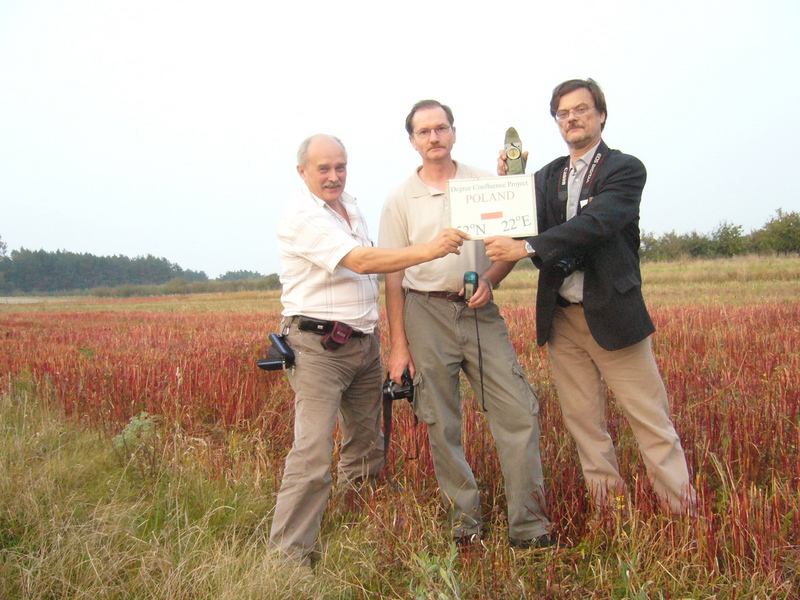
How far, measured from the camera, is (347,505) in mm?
3354

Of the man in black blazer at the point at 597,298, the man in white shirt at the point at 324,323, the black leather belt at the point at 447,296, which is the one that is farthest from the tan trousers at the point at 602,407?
the man in white shirt at the point at 324,323

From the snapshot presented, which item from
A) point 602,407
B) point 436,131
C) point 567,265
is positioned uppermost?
point 436,131

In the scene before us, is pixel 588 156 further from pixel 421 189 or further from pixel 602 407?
pixel 602 407

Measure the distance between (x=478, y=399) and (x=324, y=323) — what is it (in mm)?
924

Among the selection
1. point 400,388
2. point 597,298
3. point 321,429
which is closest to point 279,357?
point 321,429

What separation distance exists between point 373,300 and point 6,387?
4655 millimetres

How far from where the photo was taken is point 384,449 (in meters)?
3.53

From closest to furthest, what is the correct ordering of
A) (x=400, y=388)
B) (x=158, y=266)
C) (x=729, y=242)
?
(x=400, y=388), (x=729, y=242), (x=158, y=266)

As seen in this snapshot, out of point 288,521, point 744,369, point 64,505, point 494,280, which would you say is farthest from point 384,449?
point 744,369

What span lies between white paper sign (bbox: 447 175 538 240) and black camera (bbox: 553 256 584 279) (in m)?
0.22

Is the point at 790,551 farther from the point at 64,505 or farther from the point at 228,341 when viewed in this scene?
the point at 228,341

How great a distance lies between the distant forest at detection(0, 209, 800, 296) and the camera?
1740 inches

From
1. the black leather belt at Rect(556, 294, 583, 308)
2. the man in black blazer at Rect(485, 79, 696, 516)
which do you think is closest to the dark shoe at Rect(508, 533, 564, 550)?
the man in black blazer at Rect(485, 79, 696, 516)

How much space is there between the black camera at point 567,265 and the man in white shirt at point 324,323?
51 cm
